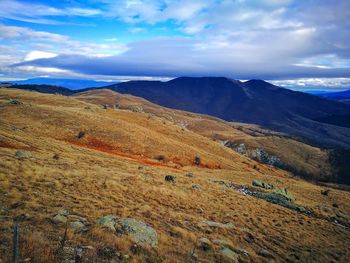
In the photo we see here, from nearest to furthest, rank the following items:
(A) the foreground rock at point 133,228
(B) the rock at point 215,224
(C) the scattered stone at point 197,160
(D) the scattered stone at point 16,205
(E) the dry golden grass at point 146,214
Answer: (E) the dry golden grass at point 146,214, (A) the foreground rock at point 133,228, (D) the scattered stone at point 16,205, (B) the rock at point 215,224, (C) the scattered stone at point 197,160

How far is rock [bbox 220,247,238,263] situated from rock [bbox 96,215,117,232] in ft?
21.3

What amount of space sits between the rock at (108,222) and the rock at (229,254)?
6492mm

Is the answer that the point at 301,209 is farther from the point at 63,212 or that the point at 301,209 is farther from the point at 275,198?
the point at 63,212

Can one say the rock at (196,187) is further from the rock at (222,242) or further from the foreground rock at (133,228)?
the foreground rock at (133,228)

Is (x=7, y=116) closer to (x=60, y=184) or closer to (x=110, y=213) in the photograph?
(x=60, y=184)

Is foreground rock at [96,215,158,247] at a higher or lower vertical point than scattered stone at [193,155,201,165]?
higher

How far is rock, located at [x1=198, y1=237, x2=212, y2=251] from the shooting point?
56.4 ft

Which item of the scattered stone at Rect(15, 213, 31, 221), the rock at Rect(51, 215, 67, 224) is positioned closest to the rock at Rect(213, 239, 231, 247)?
the rock at Rect(51, 215, 67, 224)

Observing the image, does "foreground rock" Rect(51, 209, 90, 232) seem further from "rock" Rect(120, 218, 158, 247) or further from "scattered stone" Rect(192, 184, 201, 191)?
"scattered stone" Rect(192, 184, 201, 191)

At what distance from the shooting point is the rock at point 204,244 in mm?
17197

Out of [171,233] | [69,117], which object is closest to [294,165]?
[69,117]

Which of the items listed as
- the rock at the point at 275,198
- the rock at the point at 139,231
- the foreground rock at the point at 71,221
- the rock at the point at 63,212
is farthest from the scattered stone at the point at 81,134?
the rock at the point at 139,231

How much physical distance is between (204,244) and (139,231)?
4.02 meters

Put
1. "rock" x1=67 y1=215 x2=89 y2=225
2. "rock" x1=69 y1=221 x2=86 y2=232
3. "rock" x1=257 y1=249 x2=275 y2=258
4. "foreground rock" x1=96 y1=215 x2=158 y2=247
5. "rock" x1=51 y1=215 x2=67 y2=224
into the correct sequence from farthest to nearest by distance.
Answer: "rock" x1=257 y1=249 x2=275 y2=258, "rock" x1=67 y1=215 x2=89 y2=225, "foreground rock" x1=96 y1=215 x2=158 y2=247, "rock" x1=51 y1=215 x2=67 y2=224, "rock" x1=69 y1=221 x2=86 y2=232
